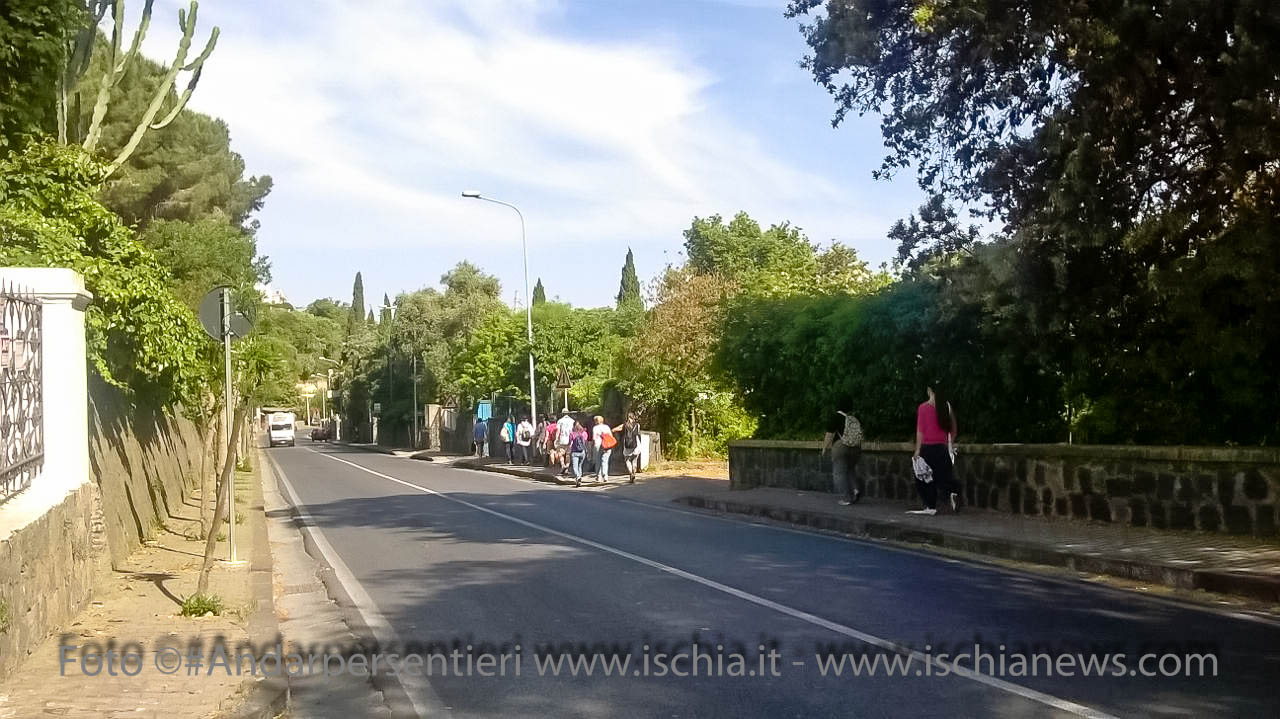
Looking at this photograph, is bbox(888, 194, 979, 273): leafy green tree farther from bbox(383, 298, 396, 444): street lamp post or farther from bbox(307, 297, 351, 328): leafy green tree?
bbox(307, 297, 351, 328): leafy green tree

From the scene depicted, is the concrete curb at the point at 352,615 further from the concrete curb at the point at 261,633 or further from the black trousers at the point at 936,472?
the black trousers at the point at 936,472

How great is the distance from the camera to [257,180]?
43688mm

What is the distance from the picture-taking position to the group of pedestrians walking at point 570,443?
2909 centimetres

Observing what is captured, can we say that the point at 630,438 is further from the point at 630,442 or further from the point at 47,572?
the point at 47,572

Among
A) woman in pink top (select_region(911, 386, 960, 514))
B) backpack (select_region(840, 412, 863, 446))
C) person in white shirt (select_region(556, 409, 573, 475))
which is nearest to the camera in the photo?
woman in pink top (select_region(911, 386, 960, 514))

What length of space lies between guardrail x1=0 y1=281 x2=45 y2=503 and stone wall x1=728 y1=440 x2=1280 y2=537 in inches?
417

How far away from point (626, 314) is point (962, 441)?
45080 millimetres

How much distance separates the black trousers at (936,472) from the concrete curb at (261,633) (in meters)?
8.15

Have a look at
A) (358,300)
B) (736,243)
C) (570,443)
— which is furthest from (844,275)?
(358,300)

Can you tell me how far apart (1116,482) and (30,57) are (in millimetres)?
12182

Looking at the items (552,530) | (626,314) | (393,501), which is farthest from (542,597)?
(626,314)

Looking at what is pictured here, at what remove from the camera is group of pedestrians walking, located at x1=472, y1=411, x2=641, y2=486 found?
29094 mm

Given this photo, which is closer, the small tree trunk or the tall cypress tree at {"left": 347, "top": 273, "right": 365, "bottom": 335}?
the small tree trunk

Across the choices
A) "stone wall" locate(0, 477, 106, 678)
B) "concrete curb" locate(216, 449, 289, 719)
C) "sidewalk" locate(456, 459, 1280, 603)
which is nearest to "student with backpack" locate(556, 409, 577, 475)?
"sidewalk" locate(456, 459, 1280, 603)
